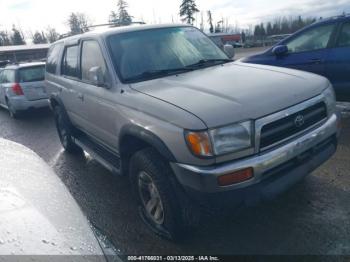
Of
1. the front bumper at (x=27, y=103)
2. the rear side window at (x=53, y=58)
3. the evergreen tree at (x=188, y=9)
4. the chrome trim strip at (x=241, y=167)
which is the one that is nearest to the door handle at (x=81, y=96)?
the rear side window at (x=53, y=58)

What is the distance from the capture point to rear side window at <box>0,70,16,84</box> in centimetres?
918

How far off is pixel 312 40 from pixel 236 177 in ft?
14.7

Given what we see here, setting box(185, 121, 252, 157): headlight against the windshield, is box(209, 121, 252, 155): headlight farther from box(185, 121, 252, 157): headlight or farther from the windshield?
the windshield

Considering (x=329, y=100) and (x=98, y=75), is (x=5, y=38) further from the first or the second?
(x=329, y=100)

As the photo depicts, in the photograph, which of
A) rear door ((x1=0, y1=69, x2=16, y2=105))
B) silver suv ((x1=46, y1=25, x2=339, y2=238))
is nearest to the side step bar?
silver suv ((x1=46, y1=25, x2=339, y2=238))

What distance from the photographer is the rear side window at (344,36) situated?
17.5 ft

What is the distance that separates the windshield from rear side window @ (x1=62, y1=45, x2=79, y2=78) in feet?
3.26

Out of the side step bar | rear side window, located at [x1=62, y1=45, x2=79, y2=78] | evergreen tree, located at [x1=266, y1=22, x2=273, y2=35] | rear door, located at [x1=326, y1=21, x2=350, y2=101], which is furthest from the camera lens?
evergreen tree, located at [x1=266, y1=22, x2=273, y2=35]

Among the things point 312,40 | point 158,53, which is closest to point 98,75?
point 158,53

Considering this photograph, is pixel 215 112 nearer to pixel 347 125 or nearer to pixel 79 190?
pixel 79 190

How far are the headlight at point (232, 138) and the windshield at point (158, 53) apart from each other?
133cm

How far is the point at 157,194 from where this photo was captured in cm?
289

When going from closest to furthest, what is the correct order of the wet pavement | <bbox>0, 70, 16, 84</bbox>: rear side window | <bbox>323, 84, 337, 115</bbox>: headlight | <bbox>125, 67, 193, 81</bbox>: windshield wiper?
the wet pavement → <bbox>323, 84, 337, 115</bbox>: headlight → <bbox>125, 67, 193, 81</bbox>: windshield wiper → <bbox>0, 70, 16, 84</bbox>: rear side window

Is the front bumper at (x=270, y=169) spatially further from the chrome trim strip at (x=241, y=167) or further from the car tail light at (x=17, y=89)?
the car tail light at (x=17, y=89)
